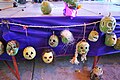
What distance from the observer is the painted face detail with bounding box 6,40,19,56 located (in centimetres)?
131

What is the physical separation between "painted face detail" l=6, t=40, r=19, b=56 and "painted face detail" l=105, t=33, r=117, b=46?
2.69 feet

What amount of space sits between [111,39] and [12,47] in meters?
0.88

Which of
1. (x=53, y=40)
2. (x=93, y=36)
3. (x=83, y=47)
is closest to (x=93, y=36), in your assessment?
(x=93, y=36)

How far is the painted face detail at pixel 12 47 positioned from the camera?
1311mm

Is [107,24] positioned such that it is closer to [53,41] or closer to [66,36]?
[66,36]

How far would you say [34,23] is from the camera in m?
1.38

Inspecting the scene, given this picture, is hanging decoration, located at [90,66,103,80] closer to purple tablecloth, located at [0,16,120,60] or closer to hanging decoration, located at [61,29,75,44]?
purple tablecloth, located at [0,16,120,60]

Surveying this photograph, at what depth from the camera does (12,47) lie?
131cm

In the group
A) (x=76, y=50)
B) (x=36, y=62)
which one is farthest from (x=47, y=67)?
(x=76, y=50)

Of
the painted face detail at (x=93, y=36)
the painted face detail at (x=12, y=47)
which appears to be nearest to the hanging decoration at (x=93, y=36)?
the painted face detail at (x=93, y=36)

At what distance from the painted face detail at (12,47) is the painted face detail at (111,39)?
820mm

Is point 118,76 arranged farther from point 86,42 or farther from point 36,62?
point 36,62

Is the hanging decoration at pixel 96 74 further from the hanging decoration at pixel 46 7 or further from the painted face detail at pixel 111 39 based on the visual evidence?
the hanging decoration at pixel 46 7

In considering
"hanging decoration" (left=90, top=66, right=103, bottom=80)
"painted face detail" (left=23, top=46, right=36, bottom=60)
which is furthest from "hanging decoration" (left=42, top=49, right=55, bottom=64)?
"hanging decoration" (left=90, top=66, right=103, bottom=80)
